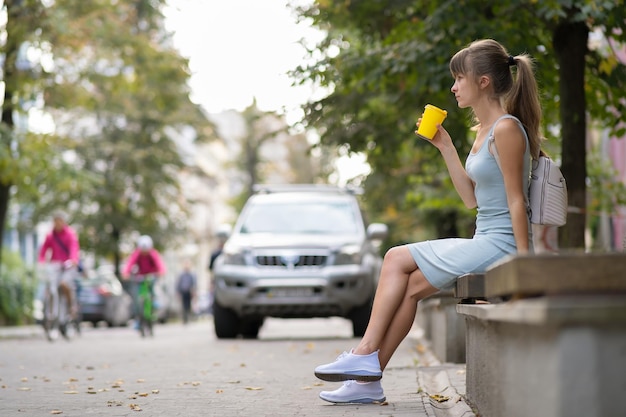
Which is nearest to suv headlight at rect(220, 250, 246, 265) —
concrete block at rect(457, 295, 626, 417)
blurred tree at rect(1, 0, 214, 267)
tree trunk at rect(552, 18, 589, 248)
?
tree trunk at rect(552, 18, 589, 248)

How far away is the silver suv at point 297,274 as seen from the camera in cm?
1581

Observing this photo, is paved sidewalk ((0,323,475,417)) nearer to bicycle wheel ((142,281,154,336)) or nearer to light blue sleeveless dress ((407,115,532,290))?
light blue sleeveless dress ((407,115,532,290))

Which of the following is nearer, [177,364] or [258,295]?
[177,364]

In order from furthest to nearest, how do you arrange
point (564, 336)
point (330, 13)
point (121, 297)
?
1. point (121, 297)
2. point (330, 13)
3. point (564, 336)

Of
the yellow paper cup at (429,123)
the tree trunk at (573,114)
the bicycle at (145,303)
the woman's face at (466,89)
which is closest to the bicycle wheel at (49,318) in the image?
the bicycle at (145,303)

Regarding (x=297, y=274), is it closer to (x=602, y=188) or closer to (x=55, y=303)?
(x=55, y=303)

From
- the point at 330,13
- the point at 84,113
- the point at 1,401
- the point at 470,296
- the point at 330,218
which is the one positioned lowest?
the point at 1,401

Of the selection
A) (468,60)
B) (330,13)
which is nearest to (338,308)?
(330,13)

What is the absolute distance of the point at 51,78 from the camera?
22.9 metres

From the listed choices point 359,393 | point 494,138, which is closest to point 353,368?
point 359,393

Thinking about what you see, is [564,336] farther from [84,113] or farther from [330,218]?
[84,113]

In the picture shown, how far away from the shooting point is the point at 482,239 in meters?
6.22

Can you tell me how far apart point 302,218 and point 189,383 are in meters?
8.31

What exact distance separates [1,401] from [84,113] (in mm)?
34533
